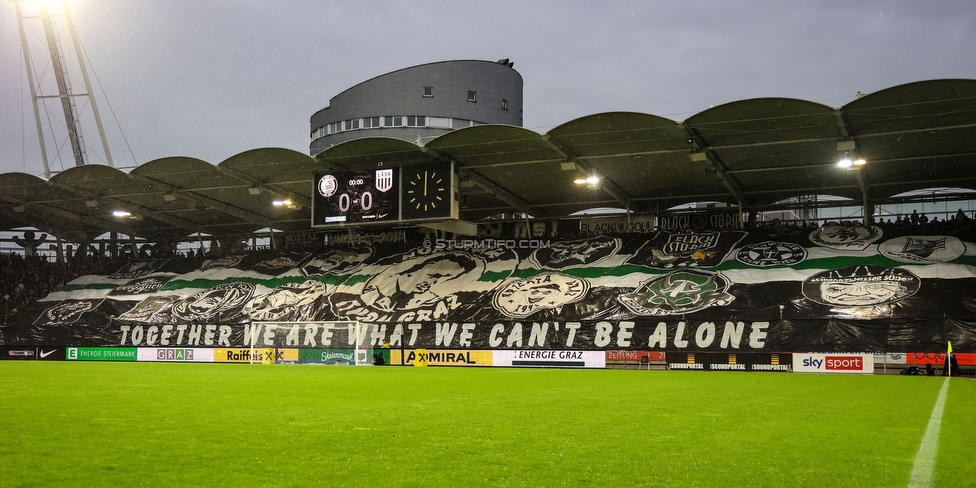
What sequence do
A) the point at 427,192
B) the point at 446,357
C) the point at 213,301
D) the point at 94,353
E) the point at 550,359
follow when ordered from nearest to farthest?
the point at 550,359, the point at 446,357, the point at 427,192, the point at 94,353, the point at 213,301

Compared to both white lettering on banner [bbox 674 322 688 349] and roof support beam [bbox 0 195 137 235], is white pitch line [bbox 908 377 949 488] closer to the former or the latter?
white lettering on banner [bbox 674 322 688 349]

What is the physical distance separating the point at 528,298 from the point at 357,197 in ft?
28.3

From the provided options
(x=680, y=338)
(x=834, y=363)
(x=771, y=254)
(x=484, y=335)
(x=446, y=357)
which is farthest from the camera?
(x=771, y=254)

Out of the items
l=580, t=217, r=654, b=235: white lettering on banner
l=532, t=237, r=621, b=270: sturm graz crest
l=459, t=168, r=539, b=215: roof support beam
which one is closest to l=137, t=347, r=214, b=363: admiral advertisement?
l=459, t=168, r=539, b=215: roof support beam

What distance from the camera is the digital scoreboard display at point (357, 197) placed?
3111 cm

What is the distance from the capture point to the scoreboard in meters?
30.9

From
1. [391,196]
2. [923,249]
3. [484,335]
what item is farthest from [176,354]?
[923,249]

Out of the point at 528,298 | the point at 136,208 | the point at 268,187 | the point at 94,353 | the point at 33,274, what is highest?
the point at 268,187

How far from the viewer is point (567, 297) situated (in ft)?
111

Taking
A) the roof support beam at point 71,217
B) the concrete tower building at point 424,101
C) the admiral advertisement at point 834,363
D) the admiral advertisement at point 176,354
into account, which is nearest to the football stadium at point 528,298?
the admiral advertisement at point 834,363

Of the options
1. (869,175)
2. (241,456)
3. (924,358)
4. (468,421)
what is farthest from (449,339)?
(241,456)

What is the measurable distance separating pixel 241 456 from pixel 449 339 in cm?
2593

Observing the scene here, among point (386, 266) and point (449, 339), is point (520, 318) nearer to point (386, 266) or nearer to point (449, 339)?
point (449, 339)

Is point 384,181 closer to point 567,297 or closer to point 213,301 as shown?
point 567,297
